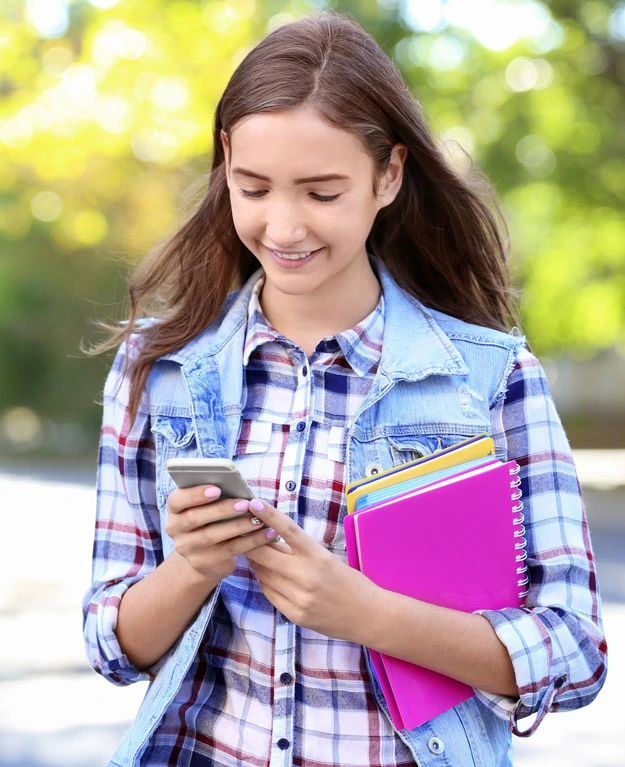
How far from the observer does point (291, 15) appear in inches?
543

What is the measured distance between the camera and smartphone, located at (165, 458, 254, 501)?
1.60m

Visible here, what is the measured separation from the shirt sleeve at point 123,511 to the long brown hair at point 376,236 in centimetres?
6

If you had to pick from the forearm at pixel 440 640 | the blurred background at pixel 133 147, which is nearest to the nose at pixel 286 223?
the forearm at pixel 440 640

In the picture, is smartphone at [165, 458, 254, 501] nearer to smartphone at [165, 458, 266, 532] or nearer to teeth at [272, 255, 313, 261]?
smartphone at [165, 458, 266, 532]

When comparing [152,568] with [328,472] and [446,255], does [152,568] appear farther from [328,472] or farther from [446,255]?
[446,255]

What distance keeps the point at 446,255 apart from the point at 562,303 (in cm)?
2375

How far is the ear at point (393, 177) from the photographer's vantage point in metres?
2.08

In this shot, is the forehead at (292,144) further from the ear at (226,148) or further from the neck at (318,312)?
the neck at (318,312)

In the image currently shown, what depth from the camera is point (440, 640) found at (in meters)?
1.84

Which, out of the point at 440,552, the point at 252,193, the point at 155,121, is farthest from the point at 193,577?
the point at 155,121

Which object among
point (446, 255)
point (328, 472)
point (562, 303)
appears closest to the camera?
point (328, 472)

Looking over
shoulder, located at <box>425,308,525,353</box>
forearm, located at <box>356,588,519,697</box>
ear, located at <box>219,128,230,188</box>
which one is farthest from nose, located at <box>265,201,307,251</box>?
forearm, located at <box>356,588,519,697</box>

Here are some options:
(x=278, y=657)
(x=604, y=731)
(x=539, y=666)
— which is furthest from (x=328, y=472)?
(x=604, y=731)

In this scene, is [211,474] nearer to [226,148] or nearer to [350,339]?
[350,339]
